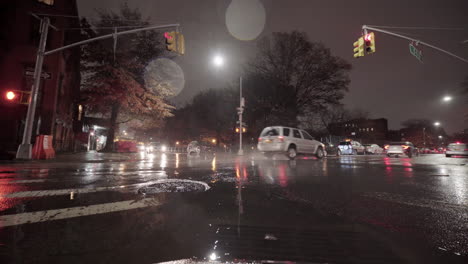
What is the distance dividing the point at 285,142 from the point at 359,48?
7437 mm

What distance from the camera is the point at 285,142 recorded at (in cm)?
1352

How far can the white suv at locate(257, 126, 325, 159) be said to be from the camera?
13.5 m

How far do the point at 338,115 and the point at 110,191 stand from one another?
196 feet

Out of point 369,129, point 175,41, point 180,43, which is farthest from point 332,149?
point 369,129

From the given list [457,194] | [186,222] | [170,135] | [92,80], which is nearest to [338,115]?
[170,135]

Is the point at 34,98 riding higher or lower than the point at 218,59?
lower

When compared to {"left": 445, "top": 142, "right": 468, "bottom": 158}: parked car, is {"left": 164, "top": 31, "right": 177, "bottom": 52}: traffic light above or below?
above

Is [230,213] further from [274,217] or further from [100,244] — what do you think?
[100,244]

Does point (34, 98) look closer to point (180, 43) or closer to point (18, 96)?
point (18, 96)

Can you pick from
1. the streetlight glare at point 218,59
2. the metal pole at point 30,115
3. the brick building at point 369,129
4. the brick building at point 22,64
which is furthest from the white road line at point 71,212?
the brick building at point 369,129

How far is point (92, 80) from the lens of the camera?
2200 centimetres

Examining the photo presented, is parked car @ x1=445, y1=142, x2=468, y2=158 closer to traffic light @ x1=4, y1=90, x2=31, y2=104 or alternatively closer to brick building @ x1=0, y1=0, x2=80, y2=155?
traffic light @ x1=4, y1=90, x2=31, y2=104

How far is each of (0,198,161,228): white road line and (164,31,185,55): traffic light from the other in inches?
420

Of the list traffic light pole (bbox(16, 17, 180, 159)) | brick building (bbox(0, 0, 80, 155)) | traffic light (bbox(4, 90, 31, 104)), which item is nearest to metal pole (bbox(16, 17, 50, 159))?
traffic light pole (bbox(16, 17, 180, 159))
